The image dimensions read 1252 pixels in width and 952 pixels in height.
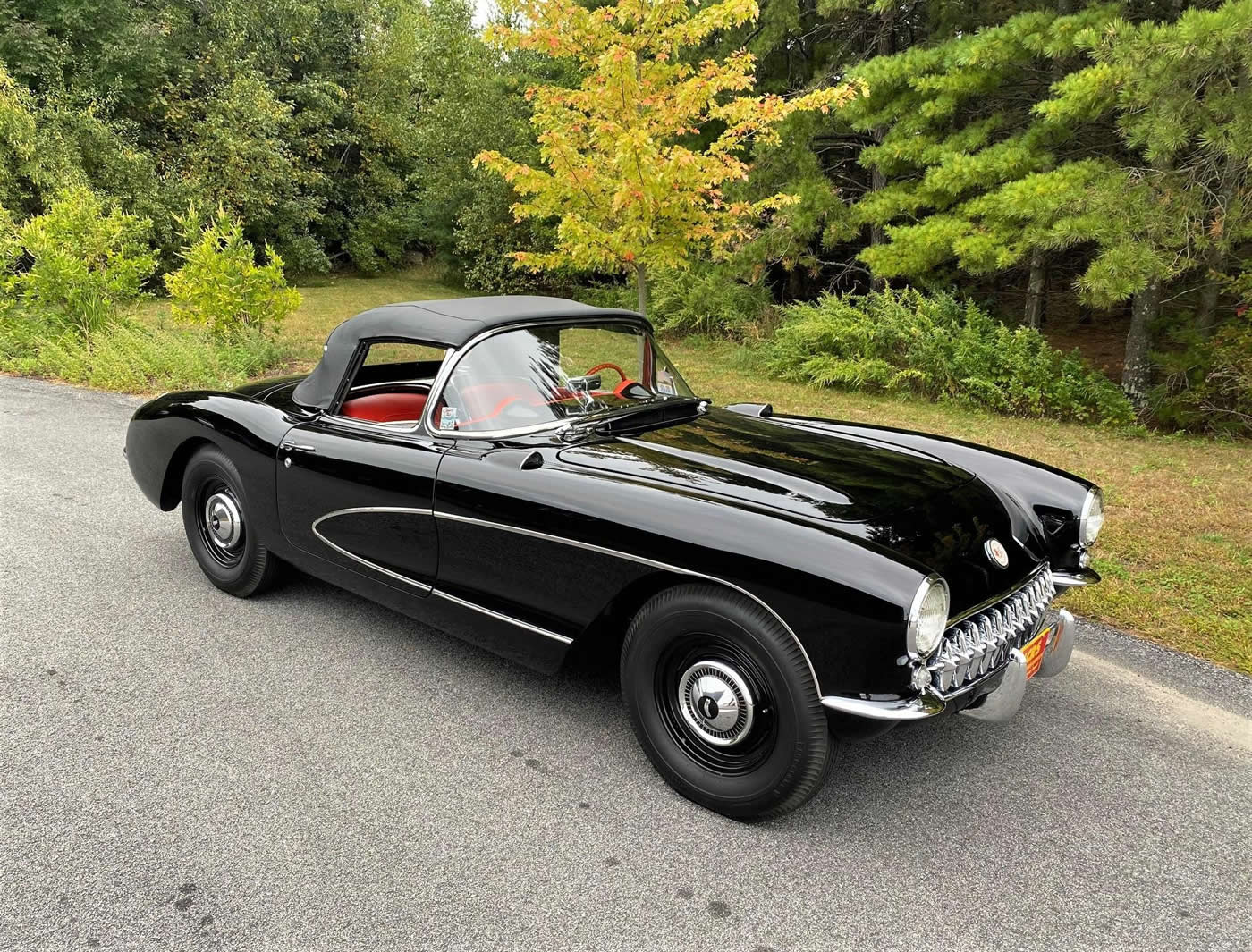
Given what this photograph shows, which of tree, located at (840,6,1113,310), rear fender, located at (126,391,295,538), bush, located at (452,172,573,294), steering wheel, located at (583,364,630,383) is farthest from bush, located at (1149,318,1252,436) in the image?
bush, located at (452,172,573,294)

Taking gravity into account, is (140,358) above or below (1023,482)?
below

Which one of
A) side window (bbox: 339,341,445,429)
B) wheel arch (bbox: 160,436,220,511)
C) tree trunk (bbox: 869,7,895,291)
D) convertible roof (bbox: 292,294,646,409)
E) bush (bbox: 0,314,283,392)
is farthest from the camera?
tree trunk (bbox: 869,7,895,291)

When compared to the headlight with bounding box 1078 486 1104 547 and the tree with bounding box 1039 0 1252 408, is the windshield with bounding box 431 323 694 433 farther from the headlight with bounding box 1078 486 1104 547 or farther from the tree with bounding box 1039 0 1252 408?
the tree with bounding box 1039 0 1252 408

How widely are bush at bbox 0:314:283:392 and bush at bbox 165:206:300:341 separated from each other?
0.25m

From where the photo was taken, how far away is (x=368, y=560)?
3502 mm

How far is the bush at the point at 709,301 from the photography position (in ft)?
47.9

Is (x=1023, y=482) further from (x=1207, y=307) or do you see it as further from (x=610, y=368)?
(x=1207, y=307)

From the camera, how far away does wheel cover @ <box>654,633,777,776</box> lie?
2498mm

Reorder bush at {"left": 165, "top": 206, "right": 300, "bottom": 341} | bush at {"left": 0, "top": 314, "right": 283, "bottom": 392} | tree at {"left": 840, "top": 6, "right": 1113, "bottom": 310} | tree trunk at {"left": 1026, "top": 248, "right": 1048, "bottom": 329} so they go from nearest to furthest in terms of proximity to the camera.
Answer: tree at {"left": 840, "top": 6, "right": 1113, "bottom": 310} → bush at {"left": 0, "top": 314, "right": 283, "bottom": 392} → bush at {"left": 165, "top": 206, "right": 300, "bottom": 341} → tree trunk at {"left": 1026, "top": 248, "right": 1048, "bottom": 329}

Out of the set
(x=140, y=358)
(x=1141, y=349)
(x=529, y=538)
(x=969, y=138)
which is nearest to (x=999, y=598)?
(x=529, y=538)

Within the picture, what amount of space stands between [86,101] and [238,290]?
1397cm

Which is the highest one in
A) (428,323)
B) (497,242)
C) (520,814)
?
(497,242)

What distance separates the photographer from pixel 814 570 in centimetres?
235

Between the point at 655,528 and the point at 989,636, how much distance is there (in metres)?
1.07
